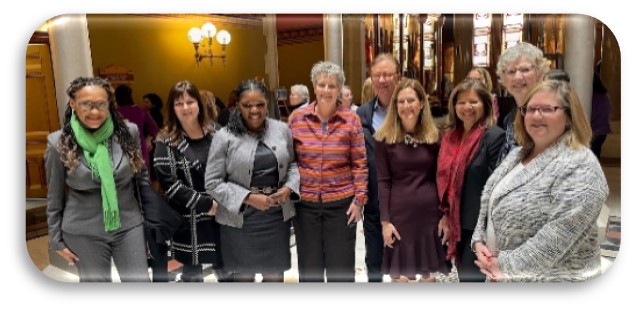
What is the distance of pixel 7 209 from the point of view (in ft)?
8.21

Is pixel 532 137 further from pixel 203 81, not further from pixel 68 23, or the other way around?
pixel 68 23

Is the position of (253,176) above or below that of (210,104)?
below

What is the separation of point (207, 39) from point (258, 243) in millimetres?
971

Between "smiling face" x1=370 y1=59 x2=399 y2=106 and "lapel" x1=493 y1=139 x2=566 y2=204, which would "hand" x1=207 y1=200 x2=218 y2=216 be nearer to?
"smiling face" x1=370 y1=59 x2=399 y2=106

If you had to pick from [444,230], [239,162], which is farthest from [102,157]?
[444,230]

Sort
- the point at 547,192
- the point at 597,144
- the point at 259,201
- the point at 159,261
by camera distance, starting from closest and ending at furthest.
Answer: the point at 547,192, the point at 597,144, the point at 259,201, the point at 159,261

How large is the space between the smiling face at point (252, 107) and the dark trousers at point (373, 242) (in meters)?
0.63

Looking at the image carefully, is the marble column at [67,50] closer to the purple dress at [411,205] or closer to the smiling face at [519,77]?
the purple dress at [411,205]

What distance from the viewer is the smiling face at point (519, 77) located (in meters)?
2.32

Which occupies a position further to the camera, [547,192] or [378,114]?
[378,114]

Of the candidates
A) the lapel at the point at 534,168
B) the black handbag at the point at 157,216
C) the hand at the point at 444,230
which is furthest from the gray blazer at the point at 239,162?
the lapel at the point at 534,168

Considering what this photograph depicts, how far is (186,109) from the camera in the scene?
7.86 feet

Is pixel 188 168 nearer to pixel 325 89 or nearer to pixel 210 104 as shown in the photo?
pixel 210 104
